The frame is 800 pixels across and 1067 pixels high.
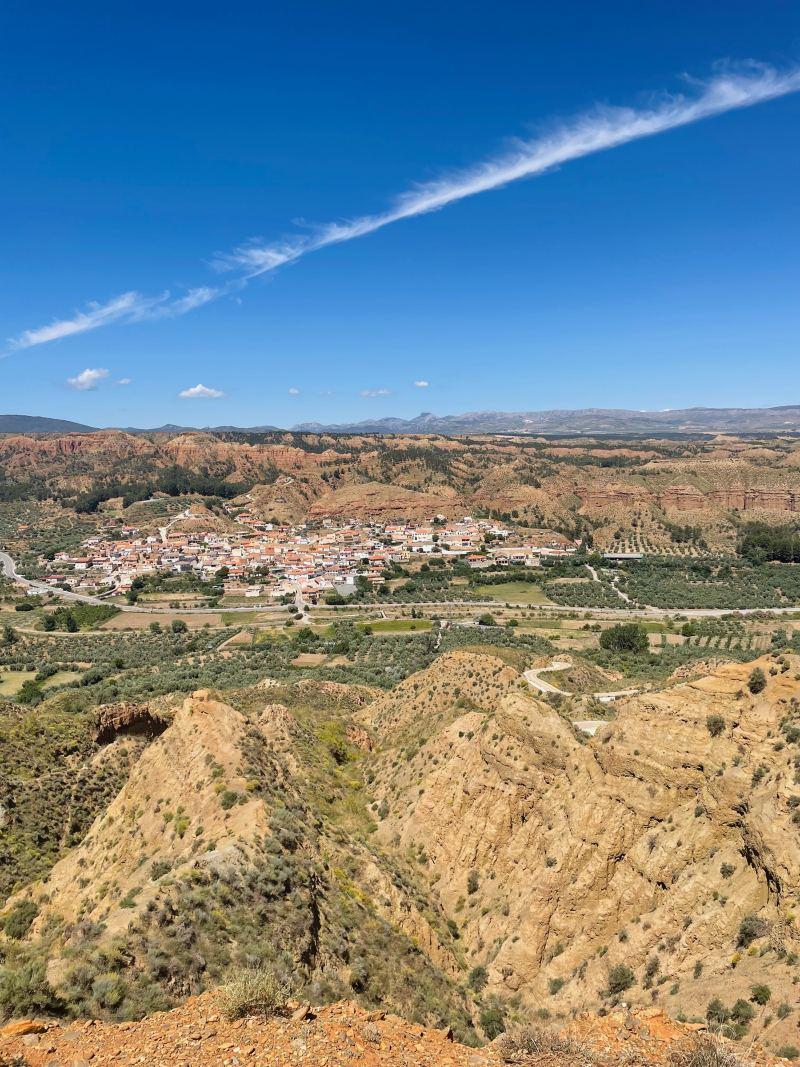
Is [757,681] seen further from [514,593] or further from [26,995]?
[514,593]

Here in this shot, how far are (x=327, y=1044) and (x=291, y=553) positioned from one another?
114770 mm

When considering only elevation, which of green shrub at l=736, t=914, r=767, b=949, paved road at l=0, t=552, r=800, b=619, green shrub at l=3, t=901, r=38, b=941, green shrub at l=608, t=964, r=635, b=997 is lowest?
paved road at l=0, t=552, r=800, b=619

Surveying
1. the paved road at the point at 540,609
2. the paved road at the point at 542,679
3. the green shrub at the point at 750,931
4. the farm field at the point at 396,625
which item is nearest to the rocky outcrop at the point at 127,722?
the paved road at the point at 542,679

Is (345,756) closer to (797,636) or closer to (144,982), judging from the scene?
(144,982)

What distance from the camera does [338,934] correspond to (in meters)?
14.3

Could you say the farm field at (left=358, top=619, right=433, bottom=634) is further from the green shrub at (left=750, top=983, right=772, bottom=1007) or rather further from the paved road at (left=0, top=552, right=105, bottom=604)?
the green shrub at (left=750, top=983, right=772, bottom=1007)

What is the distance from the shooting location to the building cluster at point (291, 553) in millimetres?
104500

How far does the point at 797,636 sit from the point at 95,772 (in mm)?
70446

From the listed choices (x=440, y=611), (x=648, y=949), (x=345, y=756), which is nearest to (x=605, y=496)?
(x=440, y=611)

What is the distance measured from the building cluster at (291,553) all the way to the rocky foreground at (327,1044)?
3370 inches

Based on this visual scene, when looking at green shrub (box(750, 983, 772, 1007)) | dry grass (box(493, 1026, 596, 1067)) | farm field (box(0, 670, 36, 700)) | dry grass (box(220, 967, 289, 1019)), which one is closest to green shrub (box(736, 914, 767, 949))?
green shrub (box(750, 983, 772, 1007))

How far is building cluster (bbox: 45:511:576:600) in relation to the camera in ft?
343

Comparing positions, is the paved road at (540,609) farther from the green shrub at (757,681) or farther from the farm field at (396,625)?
the green shrub at (757,681)

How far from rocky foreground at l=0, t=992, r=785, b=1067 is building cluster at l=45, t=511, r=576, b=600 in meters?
85.6
